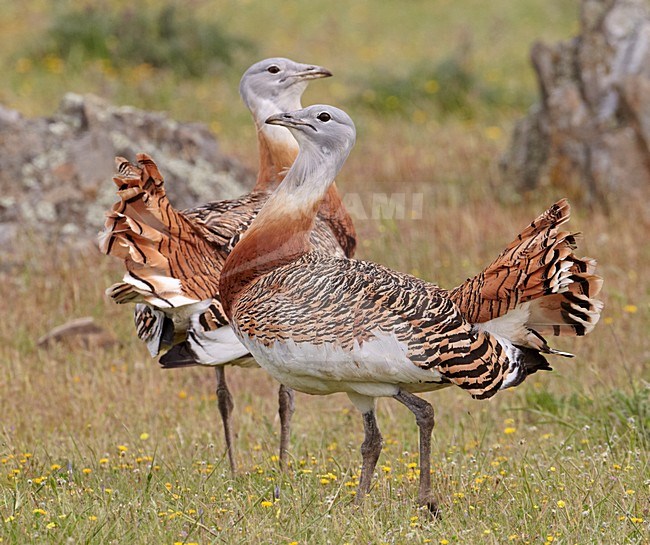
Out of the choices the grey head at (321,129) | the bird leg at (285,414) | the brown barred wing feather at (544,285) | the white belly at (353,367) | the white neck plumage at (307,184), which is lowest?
the bird leg at (285,414)

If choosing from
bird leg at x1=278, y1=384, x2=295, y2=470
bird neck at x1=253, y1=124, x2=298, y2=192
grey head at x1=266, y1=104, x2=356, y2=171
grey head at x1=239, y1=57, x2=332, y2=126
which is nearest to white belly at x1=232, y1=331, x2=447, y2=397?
grey head at x1=266, y1=104, x2=356, y2=171

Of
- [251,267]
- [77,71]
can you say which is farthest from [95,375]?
[77,71]

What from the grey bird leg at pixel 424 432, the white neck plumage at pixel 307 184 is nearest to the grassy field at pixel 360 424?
the grey bird leg at pixel 424 432

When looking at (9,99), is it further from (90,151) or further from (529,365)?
(529,365)

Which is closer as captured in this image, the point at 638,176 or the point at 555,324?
the point at 555,324

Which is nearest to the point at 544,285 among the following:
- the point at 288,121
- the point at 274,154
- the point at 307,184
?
the point at 307,184

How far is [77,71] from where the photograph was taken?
12.6 meters

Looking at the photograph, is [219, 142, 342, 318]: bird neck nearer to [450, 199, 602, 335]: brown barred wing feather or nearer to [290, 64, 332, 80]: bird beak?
[450, 199, 602, 335]: brown barred wing feather

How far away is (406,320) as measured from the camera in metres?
3.62

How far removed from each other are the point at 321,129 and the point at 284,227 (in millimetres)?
382

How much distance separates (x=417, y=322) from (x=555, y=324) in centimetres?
48

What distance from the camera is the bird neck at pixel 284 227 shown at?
407 centimetres

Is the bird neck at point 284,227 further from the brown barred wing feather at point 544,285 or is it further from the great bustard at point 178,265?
the brown barred wing feather at point 544,285

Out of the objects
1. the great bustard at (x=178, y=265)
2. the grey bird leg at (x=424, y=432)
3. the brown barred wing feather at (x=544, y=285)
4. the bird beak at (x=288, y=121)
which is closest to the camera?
the brown barred wing feather at (x=544, y=285)
